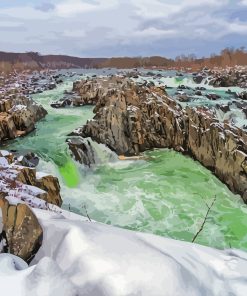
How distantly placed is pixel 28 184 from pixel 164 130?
282 inches

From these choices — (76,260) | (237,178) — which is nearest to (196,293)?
(76,260)

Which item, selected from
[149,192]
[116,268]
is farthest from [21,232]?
[149,192]

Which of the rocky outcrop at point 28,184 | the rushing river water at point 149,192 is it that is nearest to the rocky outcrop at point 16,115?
the rushing river water at point 149,192

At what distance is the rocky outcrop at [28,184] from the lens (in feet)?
14.0

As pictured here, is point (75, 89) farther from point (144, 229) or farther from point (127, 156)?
point (144, 229)

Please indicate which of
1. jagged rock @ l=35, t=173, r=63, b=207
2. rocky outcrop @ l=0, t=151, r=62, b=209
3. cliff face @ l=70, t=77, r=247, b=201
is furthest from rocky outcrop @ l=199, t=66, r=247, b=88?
jagged rock @ l=35, t=173, r=63, b=207

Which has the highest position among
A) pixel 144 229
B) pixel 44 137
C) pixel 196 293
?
pixel 196 293

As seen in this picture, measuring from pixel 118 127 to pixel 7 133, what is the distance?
10.4ft

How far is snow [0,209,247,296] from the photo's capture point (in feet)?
8.11

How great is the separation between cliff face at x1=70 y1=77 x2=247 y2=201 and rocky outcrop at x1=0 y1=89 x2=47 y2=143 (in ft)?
5.93

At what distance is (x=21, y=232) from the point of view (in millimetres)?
3127

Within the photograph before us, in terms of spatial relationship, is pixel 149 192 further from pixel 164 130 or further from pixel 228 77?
pixel 228 77

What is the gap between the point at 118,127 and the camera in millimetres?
11875

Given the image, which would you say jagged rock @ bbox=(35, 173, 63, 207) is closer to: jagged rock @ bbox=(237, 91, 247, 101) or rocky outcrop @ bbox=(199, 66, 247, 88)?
jagged rock @ bbox=(237, 91, 247, 101)
